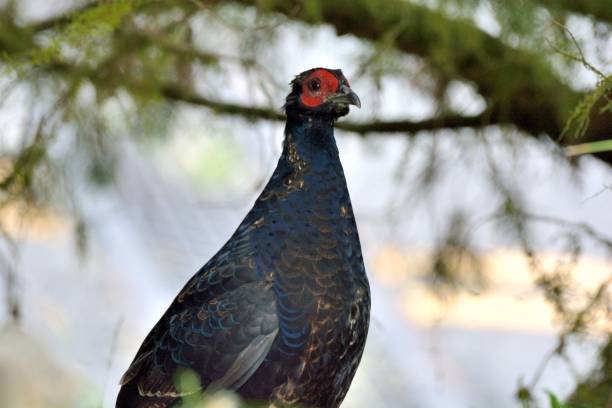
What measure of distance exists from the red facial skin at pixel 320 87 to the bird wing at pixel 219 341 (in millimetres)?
336

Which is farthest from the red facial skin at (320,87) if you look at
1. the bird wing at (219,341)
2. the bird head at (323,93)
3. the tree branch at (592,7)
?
the tree branch at (592,7)

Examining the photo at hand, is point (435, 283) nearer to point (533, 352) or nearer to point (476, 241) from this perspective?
point (476, 241)

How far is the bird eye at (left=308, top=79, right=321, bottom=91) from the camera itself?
70.2 inches

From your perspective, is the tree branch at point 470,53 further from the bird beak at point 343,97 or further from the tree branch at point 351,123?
the bird beak at point 343,97

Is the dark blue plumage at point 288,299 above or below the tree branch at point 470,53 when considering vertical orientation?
below

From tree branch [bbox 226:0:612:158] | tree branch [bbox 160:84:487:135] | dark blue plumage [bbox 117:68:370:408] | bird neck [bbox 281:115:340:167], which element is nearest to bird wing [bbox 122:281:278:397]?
dark blue plumage [bbox 117:68:370:408]

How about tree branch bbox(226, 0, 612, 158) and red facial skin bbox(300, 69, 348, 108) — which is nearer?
red facial skin bbox(300, 69, 348, 108)

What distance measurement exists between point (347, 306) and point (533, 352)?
8.28 ft

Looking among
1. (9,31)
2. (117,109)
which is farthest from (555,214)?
(9,31)

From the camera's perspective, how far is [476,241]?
285cm

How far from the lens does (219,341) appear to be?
→ 167 centimetres

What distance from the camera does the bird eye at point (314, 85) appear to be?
178 centimetres

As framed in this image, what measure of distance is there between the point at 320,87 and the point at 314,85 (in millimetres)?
11

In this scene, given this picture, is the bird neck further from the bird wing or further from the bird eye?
the bird wing
